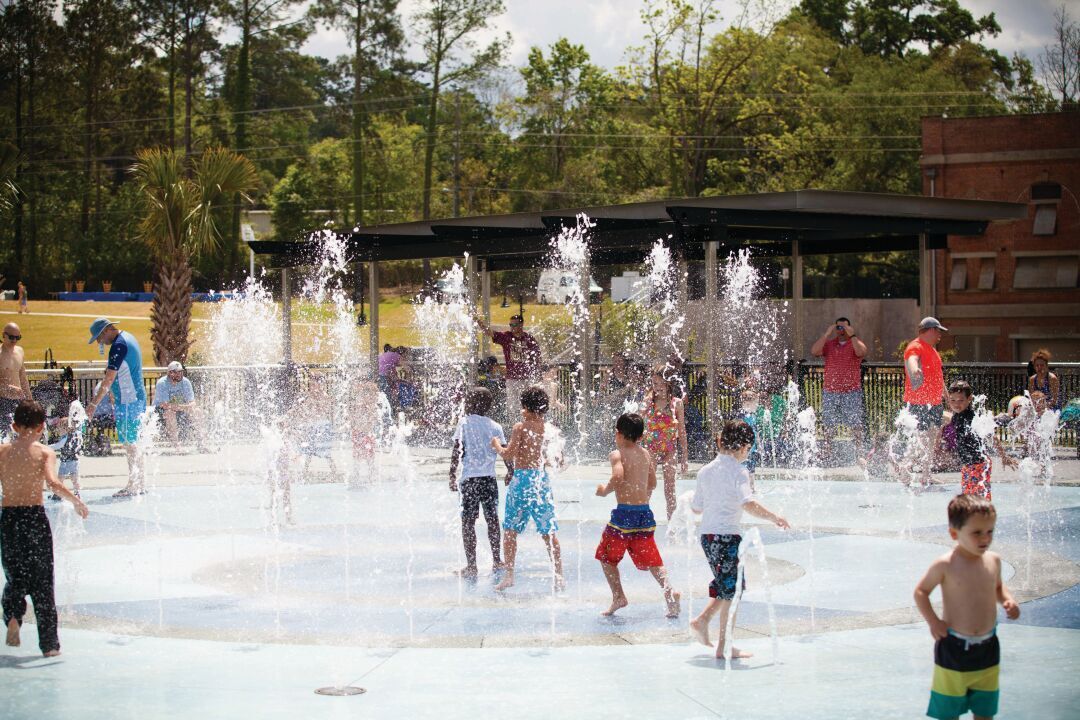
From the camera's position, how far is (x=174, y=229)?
2852 centimetres

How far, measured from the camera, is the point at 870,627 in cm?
758

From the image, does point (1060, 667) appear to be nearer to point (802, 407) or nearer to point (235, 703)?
point (235, 703)

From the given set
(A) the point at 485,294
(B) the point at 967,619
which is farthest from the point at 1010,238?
(B) the point at 967,619

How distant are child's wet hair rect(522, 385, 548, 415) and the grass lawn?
3499 cm

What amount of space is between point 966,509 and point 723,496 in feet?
6.65

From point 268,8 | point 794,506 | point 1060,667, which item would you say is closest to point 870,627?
point 1060,667

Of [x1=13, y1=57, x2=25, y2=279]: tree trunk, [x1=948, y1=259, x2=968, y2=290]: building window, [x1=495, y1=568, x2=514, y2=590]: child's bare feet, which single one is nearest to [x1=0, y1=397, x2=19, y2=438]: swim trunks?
[x1=495, y1=568, x2=514, y2=590]: child's bare feet

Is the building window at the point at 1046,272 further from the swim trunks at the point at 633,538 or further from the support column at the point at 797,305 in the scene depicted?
the swim trunks at the point at 633,538

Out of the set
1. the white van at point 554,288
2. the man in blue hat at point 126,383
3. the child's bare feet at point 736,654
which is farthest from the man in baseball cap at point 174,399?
the white van at point 554,288

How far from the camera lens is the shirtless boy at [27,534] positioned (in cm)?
691

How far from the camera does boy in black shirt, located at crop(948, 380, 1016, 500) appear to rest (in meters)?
9.79

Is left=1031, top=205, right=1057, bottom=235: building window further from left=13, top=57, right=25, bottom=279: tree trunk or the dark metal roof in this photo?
left=13, top=57, right=25, bottom=279: tree trunk

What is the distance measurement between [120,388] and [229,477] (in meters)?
2.86

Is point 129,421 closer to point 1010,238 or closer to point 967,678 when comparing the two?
point 967,678
